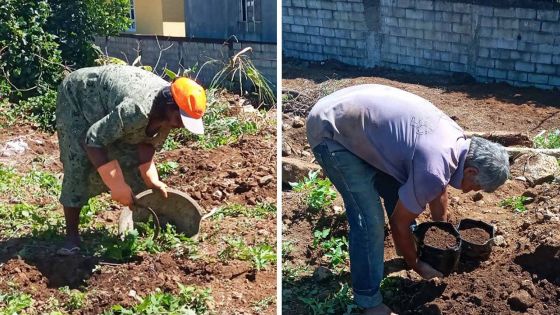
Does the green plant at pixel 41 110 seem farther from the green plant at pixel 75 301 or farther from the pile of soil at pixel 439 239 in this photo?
the pile of soil at pixel 439 239

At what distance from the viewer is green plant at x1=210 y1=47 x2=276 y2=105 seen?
7.37 metres

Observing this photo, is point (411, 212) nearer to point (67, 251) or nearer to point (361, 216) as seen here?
point (361, 216)

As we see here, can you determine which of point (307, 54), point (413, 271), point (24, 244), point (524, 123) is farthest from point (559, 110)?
point (24, 244)

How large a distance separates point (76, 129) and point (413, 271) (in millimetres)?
1832

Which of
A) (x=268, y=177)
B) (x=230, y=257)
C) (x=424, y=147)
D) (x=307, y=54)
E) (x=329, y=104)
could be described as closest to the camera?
(x=424, y=147)

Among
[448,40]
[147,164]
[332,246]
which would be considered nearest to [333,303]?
[332,246]

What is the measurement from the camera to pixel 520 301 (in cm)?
312

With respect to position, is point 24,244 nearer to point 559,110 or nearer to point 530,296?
point 530,296

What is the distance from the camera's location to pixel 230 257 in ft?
12.5

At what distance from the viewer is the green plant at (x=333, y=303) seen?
3.38 m

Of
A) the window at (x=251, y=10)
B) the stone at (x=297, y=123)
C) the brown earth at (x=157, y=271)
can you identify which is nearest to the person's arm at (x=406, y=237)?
the brown earth at (x=157, y=271)

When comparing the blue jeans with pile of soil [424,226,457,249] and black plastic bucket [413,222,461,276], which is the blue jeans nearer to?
black plastic bucket [413,222,461,276]

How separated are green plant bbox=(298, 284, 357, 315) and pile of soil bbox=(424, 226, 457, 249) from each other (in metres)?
0.45

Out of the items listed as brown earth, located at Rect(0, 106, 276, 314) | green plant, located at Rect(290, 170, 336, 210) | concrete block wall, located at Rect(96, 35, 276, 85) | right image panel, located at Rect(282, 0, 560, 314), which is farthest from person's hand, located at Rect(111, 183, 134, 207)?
concrete block wall, located at Rect(96, 35, 276, 85)
